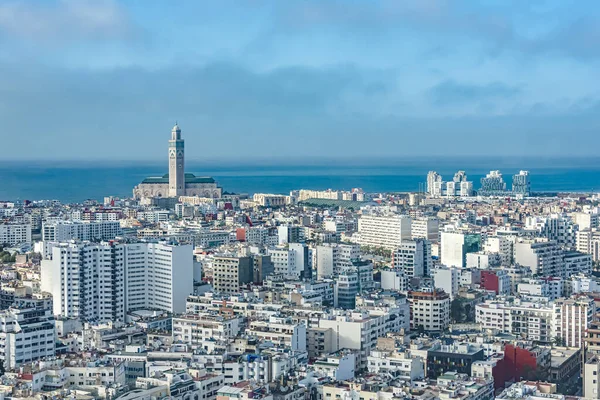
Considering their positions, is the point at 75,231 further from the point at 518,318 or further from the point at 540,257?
the point at 518,318

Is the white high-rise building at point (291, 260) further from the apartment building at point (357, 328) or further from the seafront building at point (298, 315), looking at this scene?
the apartment building at point (357, 328)

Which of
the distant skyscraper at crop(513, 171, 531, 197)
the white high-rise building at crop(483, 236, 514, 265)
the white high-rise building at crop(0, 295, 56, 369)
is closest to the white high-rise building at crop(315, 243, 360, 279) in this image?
the white high-rise building at crop(483, 236, 514, 265)

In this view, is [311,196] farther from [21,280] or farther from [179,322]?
[179,322]

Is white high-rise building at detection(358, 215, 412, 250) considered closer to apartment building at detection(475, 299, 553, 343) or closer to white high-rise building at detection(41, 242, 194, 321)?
white high-rise building at detection(41, 242, 194, 321)

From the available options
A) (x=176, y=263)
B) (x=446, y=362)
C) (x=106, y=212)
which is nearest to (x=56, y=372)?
(x=446, y=362)

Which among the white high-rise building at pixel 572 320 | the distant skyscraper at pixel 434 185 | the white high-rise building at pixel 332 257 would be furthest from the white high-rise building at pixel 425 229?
the distant skyscraper at pixel 434 185
